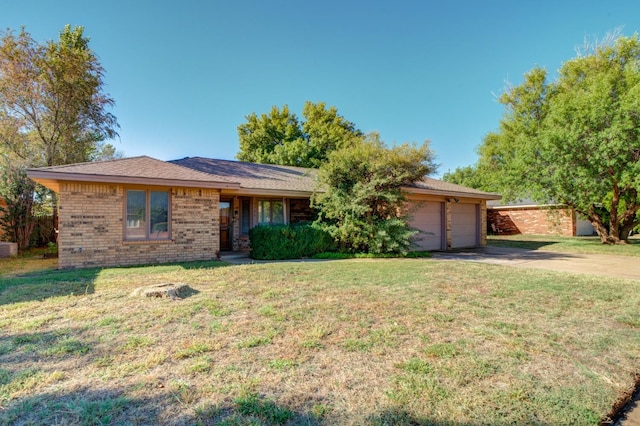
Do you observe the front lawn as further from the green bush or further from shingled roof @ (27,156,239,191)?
the green bush

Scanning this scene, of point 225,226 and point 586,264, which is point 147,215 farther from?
point 586,264

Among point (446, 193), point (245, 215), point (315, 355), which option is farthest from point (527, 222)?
point (315, 355)

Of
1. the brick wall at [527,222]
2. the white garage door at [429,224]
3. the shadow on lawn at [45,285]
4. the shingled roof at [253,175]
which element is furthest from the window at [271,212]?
the brick wall at [527,222]

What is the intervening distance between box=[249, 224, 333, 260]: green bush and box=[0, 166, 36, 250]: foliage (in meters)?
9.78

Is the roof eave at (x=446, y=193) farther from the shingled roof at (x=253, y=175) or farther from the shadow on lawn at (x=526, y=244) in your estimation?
the shingled roof at (x=253, y=175)

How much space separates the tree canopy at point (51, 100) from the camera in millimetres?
Result: 12859

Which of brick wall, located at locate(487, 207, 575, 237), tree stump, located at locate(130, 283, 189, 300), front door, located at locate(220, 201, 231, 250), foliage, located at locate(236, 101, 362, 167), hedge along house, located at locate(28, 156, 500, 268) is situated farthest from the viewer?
foliage, located at locate(236, 101, 362, 167)

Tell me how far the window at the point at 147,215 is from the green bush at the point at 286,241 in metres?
2.58

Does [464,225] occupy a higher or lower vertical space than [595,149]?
lower

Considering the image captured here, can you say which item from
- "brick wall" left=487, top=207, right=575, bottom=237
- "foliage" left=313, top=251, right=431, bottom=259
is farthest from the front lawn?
"brick wall" left=487, top=207, right=575, bottom=237

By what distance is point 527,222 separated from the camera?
76.1 feet

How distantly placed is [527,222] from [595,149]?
1132 cm

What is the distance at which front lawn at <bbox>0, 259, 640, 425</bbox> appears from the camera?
230 cm

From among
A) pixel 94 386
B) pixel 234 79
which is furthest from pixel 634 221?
pixel 94 386
